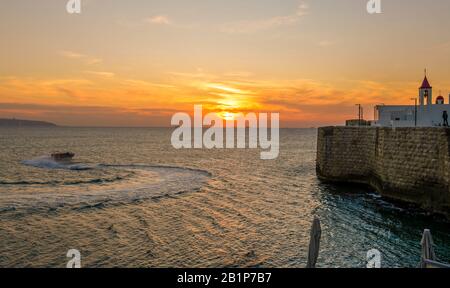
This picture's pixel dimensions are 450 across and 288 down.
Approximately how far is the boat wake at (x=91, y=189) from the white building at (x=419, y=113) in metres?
17.7

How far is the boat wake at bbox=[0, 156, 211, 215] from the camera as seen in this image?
24359 millimetres

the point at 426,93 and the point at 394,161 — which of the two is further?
the point at 426,93

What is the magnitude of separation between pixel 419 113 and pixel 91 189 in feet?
91.8

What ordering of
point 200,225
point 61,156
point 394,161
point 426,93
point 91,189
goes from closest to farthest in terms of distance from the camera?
point 200,225, point 394,161, point 91,189, point 426,93, point 61,156

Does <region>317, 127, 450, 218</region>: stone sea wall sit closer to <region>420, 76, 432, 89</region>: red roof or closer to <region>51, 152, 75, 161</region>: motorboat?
<region>420, 76, 432, 89</region>: red roof

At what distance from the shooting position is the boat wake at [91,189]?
79.9ft

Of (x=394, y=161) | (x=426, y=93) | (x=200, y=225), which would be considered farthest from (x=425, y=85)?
(x=200, y=225)

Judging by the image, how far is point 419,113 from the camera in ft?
109

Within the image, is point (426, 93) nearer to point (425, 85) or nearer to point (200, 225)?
point (425, 85)

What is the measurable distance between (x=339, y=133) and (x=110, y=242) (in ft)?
76.4
